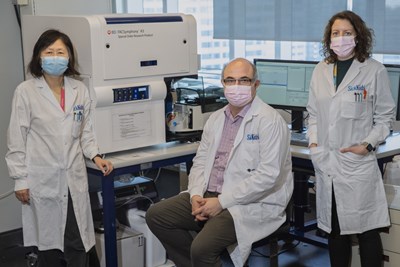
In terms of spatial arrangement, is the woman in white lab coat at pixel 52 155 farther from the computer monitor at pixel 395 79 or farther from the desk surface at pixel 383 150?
the computer monitor at pixel 395 79

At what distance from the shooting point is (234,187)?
105 inches

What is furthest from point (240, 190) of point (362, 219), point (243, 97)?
point (362, 219)

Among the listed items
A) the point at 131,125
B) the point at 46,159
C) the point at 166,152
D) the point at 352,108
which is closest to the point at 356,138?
the point at 352,108

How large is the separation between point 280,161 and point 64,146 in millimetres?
987

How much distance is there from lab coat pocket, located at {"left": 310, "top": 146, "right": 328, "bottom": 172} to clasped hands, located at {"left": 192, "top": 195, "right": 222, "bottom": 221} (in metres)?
0.53

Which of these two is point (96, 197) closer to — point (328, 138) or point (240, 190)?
point (240, 190)

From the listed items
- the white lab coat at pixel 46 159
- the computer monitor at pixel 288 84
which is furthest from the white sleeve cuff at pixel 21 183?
the computer monitor at pixel 288 84

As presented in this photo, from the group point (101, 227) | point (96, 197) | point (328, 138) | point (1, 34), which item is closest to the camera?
point (328, 138)

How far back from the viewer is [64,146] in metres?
2.73

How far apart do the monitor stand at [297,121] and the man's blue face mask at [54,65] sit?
142 centimetres

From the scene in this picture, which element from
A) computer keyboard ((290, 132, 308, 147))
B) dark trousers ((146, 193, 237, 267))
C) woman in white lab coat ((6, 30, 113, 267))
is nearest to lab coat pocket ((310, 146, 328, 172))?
computer keyboard ((290, 132, 308, 147))

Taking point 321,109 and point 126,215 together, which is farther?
point 126,215

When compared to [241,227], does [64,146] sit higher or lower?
higher

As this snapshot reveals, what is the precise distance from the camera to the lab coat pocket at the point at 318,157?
2787 mm
